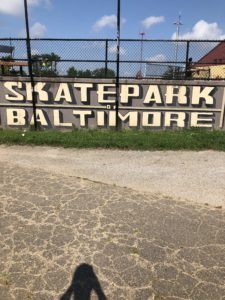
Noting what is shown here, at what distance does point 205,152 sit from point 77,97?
440cm

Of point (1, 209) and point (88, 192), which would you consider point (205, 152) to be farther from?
point (1, 209)

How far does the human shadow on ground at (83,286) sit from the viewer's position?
10.0 feet

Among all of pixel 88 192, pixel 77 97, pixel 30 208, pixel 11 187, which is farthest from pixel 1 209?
pixel 77 97

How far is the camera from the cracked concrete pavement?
10.6 ft

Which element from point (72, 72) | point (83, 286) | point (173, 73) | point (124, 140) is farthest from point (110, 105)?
point (83, 286)

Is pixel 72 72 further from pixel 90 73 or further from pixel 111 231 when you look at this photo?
pixel 111 231

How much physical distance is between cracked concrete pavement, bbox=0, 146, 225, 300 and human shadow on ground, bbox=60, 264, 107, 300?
0.01 meters

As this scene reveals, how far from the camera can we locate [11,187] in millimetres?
5543

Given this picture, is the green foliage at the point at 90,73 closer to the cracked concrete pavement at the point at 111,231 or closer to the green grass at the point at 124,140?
the green grass at the point at 124,140

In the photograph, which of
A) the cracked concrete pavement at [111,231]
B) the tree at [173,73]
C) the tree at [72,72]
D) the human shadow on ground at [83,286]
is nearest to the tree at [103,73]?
the tree at [72,72]

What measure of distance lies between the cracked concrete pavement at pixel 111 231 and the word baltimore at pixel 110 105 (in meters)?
3.37

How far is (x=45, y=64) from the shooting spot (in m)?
9.94

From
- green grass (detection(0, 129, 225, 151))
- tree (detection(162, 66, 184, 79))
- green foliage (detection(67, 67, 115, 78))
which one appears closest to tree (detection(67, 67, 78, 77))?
green foliage (detection(67, 67, 115, 78))

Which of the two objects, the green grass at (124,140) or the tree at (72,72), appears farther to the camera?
the tree at (72,72)
